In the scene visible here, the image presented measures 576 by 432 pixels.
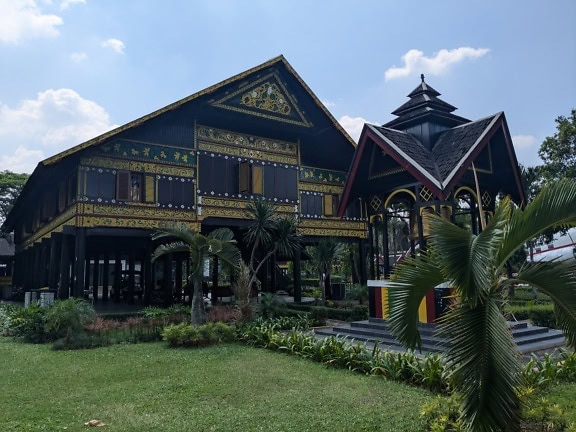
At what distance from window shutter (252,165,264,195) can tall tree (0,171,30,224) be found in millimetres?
30405

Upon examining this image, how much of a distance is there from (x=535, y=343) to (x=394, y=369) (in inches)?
170

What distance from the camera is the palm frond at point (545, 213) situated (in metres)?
3.94

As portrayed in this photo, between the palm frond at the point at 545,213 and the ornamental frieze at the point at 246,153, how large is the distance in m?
17.2

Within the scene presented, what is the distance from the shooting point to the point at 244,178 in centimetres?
2038

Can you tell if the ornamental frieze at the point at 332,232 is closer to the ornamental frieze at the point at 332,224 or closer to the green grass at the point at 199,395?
the ornamental frieze at the point at 332,224

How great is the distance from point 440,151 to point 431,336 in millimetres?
4238

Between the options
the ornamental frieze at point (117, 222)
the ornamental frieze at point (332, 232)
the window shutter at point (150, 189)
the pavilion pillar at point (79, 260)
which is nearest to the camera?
the pavilion pillar at point (79, 260)

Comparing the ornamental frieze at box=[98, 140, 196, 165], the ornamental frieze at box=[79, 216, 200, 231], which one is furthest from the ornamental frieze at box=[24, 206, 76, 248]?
the ornamental frieze at box=[98, 140, 196, 165]

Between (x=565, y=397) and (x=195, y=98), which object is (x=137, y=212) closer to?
(x=195, y=98)

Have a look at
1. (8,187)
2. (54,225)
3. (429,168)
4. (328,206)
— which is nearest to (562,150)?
(328,206)

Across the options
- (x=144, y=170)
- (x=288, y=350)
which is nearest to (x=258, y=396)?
(x=288, y=350)

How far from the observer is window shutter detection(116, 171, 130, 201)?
711 inches

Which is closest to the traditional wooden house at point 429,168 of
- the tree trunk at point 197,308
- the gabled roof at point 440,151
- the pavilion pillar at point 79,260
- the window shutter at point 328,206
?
the gabled roof at point 440,151

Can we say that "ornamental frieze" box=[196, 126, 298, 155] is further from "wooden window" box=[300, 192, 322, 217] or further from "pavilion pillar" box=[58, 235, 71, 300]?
"pavilion pillar" box=[58, 235, 71, 300]
